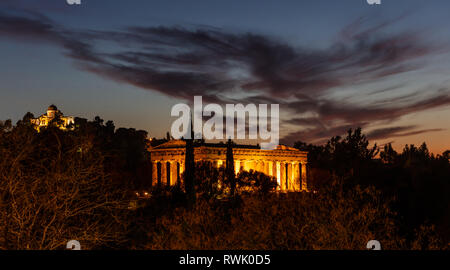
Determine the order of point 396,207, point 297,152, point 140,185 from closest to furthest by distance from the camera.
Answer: point 396,207 < point 140,185 < point 297,152

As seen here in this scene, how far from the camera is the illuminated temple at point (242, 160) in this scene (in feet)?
314

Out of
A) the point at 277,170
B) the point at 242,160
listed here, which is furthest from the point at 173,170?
the point at 277,170

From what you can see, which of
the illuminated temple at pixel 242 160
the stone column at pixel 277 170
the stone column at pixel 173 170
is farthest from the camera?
the stone column at pixel 277 170

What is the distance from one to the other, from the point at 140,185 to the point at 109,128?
50.3m

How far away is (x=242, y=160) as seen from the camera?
101 m

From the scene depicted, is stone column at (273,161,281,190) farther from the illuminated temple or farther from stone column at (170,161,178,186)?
stone column at (170,161,178,186)

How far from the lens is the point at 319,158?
132 metres

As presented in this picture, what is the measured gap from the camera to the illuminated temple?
95688 mm

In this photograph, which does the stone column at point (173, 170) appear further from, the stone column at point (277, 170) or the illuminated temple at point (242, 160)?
the stone column at point (277, 170)

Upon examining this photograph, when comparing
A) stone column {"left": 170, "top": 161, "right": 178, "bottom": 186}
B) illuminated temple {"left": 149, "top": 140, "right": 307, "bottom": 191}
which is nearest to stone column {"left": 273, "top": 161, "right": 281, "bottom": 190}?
illuminated temple {"left": 149, "top": 140, "right": 307, "bottom": 191}

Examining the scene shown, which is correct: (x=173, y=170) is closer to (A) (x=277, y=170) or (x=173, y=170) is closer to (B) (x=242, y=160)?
(B) (x=242, y=160)

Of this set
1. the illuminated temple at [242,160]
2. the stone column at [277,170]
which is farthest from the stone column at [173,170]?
the stone column at [277,170]
